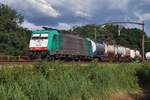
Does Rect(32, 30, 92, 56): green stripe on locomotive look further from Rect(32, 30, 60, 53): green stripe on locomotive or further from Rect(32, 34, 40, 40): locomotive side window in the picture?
Rect(32, 34, 40, 40): locomotive side window

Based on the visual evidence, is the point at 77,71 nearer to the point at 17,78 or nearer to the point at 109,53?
the point at 17,78

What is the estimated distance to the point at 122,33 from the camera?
483 ft

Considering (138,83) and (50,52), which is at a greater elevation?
(50,52)

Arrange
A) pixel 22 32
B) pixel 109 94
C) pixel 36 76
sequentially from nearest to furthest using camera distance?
1. pixel 36 76
2. pixel 109 94
3. pixel 22 32

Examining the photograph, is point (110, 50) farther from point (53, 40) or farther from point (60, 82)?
point (60, 82)

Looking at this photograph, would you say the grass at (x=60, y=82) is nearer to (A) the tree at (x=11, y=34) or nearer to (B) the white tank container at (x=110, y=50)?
(B) the white tank container at (x=110, y=50)

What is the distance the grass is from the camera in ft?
47.0

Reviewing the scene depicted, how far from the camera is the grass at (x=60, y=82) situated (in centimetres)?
1434

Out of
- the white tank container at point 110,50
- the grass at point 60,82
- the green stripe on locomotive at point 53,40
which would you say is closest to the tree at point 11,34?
the white tank container at point 110,50

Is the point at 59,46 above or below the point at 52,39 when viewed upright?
below

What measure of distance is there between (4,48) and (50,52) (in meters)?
38.6

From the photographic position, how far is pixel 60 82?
17672 mm

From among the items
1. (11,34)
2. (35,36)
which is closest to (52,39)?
(35,36)

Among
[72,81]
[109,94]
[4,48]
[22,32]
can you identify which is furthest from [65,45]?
[22,32]
